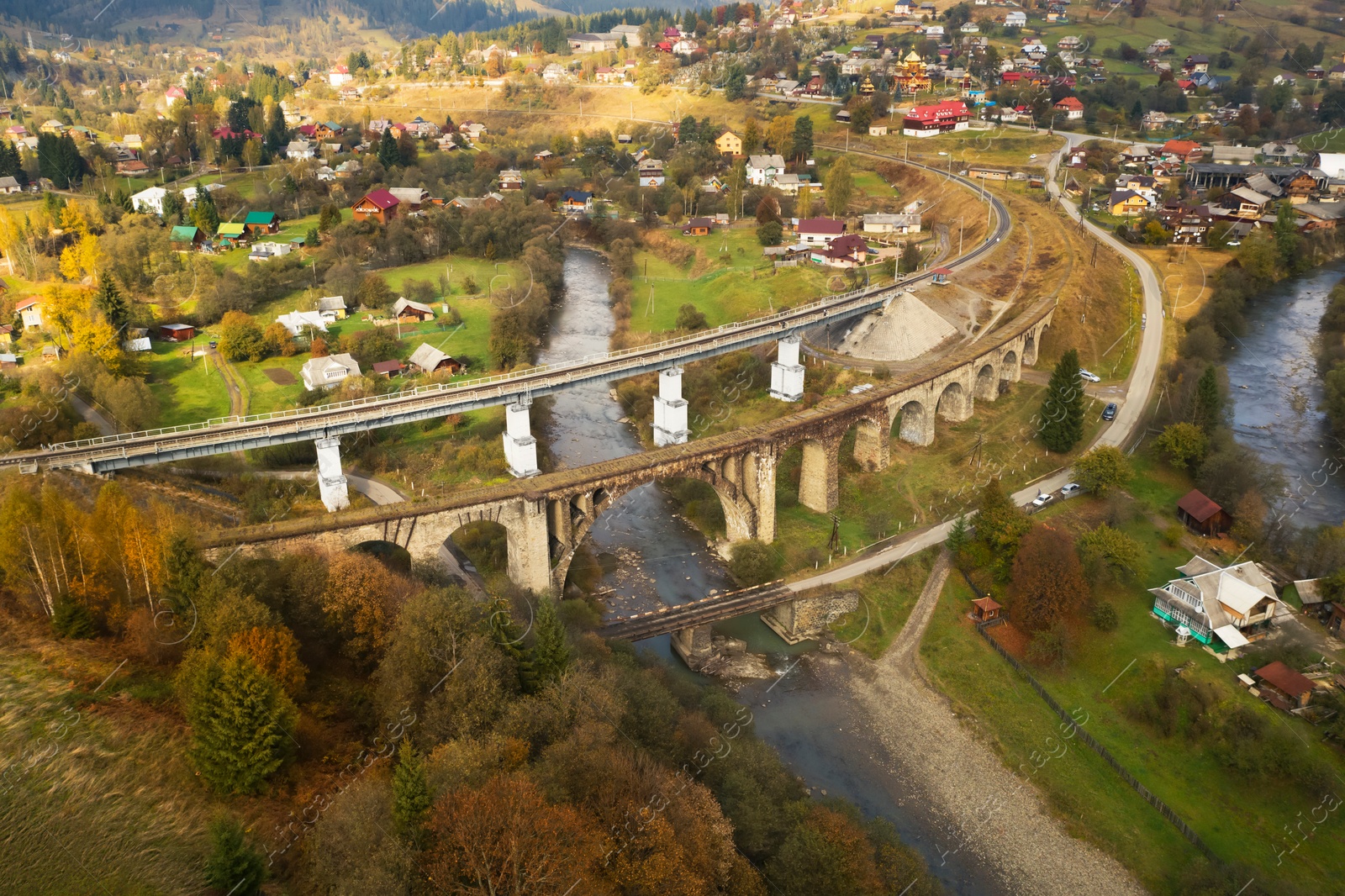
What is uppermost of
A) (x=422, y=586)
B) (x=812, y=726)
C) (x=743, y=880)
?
(x=422, y=586)

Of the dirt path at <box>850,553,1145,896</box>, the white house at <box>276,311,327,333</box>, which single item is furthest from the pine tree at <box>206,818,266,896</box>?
the white house at <box>276,311,327,333</box>

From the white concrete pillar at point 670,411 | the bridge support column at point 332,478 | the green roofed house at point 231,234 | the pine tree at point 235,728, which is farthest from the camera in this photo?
the green roofed house at point 231,234

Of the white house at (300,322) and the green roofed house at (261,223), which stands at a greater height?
the green roofed house at (261,223)

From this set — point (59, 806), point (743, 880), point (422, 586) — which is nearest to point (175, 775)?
point (59, 806)

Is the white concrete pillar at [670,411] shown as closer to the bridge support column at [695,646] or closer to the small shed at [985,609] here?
the bridge support column at [695,646]

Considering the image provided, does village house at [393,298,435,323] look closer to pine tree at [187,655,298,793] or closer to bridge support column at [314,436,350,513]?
bridge support column at [314,436,350,513]

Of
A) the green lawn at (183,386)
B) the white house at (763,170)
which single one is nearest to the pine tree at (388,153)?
the white house at (763,170)

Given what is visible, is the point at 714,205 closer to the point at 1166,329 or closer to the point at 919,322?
the point at 919,322
